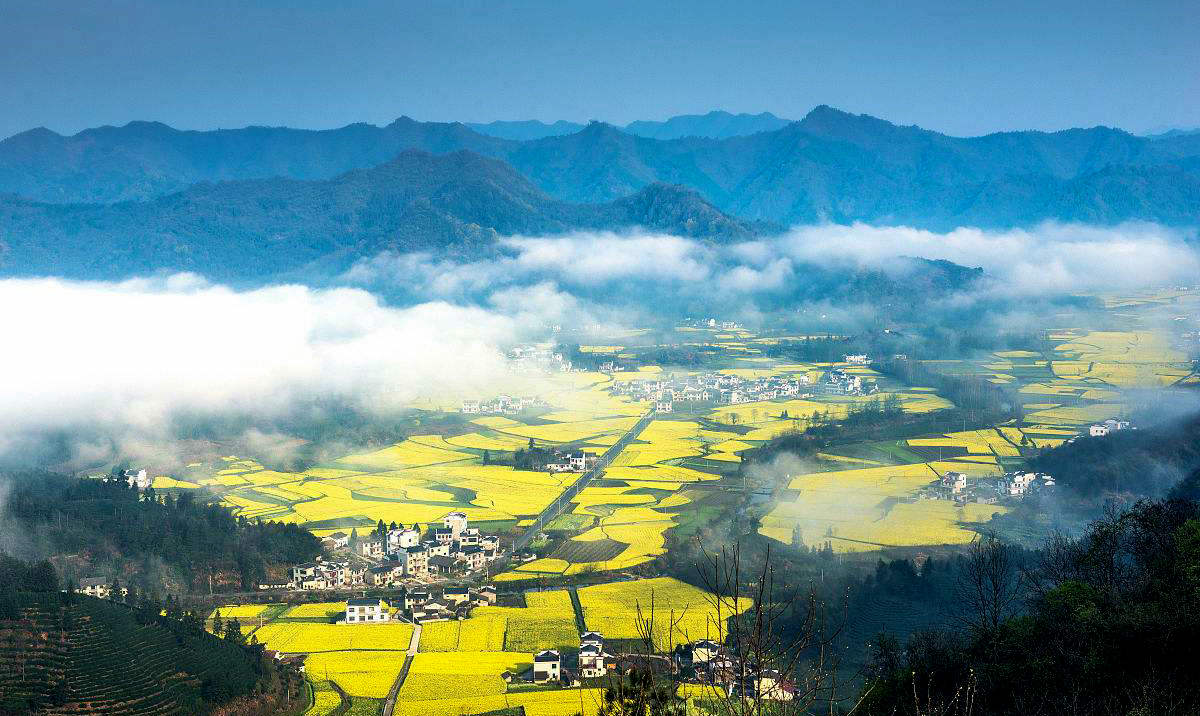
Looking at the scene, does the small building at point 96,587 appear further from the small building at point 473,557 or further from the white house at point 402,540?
the small building at point 473,557

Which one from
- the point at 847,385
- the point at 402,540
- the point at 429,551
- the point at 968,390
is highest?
the point at 847,385

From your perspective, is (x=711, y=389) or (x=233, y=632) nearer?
(x=233, y=632)

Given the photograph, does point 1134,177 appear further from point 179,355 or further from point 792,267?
point 179,355

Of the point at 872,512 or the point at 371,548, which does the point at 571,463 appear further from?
the point at 872,512

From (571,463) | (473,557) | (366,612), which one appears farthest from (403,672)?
(571,463)

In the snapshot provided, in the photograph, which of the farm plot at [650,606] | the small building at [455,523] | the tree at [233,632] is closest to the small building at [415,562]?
the small building at [455,523]

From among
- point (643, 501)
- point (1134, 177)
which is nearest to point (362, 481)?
point (643, 501)

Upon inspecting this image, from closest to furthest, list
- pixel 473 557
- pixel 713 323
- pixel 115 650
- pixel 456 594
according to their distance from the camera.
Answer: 1. pixel 115 650
2. pixel 456 594
3. pixel 473 557
4. pixel 713 323
